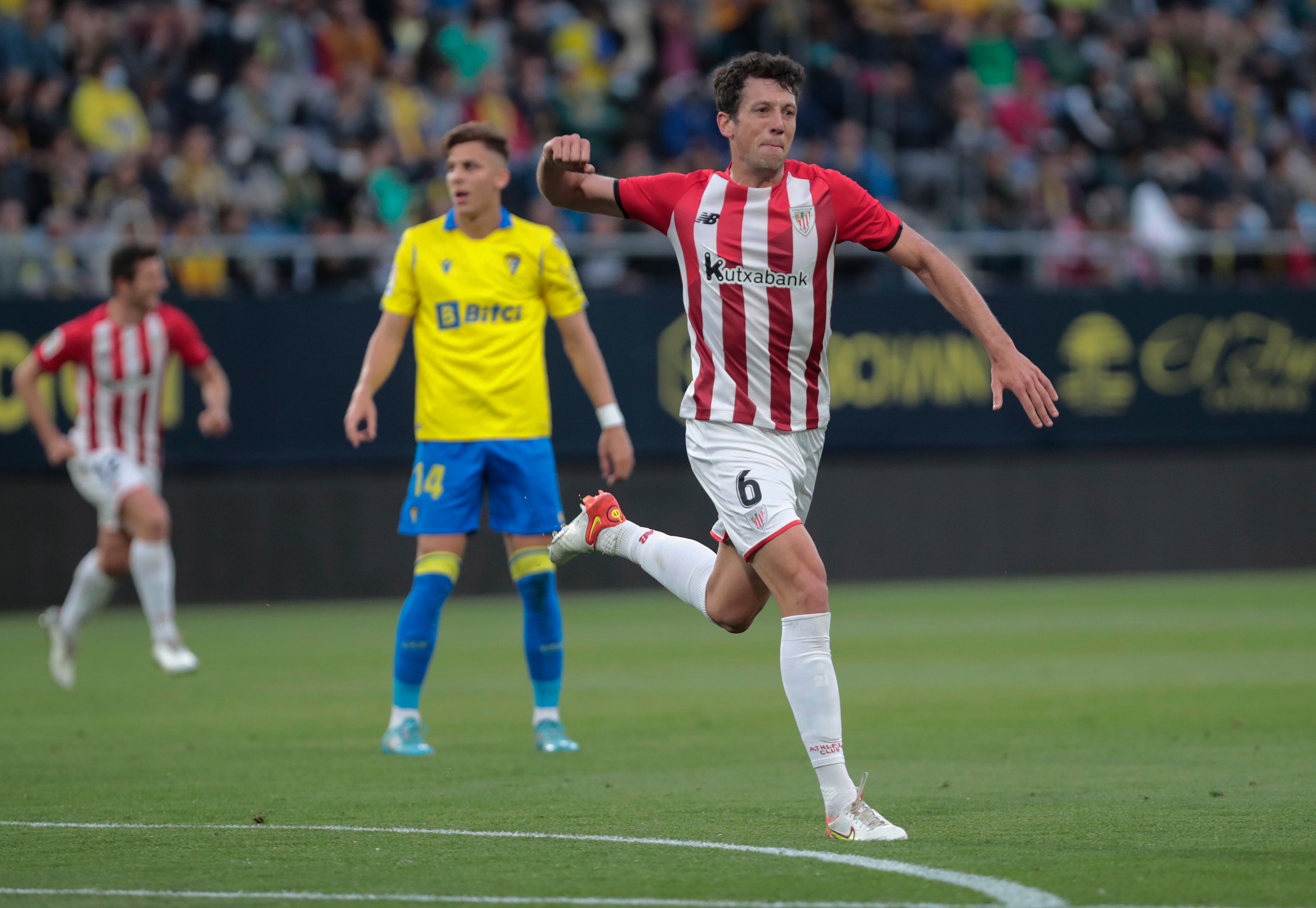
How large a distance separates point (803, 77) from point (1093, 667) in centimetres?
598

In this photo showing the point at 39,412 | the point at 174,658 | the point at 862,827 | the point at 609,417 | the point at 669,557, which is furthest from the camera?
the point at 39,412

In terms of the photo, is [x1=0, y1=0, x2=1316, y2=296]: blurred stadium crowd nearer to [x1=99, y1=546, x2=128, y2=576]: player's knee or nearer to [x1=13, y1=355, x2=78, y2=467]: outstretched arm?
[x1=13, y1=355, x2=78, y2=467]: outstretched arm

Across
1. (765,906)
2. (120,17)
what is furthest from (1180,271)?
(765,906)

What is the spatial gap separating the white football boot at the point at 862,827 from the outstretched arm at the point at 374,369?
10.1 ft

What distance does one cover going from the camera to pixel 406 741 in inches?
304

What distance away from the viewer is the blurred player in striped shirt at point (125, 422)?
431 inches

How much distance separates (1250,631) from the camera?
12.6m

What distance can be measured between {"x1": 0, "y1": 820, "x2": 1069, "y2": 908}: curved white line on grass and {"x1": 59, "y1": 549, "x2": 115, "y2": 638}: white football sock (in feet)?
17.0

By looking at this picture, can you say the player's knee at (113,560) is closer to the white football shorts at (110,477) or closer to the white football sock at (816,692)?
the white football shorts at (110,477)

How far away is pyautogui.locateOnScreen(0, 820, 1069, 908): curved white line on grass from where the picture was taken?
444 cm

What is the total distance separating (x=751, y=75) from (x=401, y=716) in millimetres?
3309

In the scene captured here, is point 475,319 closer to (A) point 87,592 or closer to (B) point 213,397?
(B) point 213,397

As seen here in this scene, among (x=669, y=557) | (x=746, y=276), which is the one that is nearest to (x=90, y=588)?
(x=669, y=557)

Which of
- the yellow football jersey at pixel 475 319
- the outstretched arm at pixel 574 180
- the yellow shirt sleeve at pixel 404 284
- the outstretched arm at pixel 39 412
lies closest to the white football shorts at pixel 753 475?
the outstretched arm at pixel 574 180
